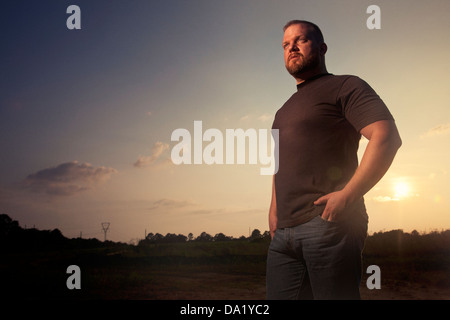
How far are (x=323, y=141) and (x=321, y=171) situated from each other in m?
0.20

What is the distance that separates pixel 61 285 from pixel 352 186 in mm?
14611

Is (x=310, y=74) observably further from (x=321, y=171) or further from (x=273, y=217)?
(x=273, y=217)

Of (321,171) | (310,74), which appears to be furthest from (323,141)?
(310,74)

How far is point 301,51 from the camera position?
98.3 inches

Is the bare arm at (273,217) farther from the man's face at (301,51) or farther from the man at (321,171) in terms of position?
the man's face at (301,51)

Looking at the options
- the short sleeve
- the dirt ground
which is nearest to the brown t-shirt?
the short sleeve

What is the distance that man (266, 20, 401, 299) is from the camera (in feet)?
6.65

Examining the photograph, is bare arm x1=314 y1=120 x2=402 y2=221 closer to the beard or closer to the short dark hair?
the beard

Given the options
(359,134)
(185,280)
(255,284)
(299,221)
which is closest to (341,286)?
(299,221)

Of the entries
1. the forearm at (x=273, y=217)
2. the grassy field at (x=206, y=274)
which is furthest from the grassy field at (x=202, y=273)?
the forearm at (x=273, y=217)
